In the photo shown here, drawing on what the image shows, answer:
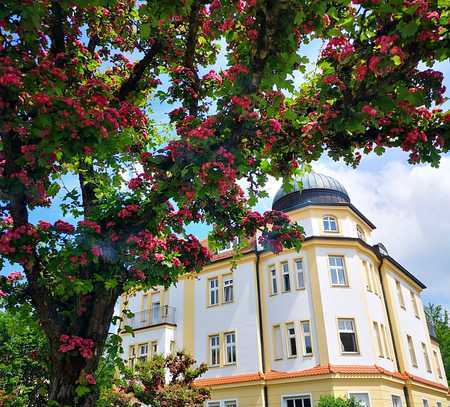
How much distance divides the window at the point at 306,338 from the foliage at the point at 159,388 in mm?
5754

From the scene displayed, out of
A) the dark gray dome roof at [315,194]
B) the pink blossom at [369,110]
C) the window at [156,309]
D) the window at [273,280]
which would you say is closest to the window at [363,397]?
the window at [273,280]

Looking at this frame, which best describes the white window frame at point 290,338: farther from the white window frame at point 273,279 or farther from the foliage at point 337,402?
the foliage at point 337,402

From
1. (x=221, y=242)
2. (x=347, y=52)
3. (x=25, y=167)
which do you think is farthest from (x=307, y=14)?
(x=221, y=242)

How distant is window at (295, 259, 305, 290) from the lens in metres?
22.9

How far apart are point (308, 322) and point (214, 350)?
602 centimetres

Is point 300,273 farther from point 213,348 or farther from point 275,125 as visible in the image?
point 275,125

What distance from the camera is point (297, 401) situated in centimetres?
2075

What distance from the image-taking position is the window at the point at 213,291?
25.9 m

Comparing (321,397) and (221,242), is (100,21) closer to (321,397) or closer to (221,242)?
(221,242)

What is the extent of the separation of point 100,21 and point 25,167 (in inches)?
163

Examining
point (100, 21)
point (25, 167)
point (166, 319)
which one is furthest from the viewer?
point (166, 319)

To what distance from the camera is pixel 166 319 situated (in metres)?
27.2

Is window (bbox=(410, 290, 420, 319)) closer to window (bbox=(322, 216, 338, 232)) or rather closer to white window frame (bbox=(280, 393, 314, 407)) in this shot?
window (bbox=(322, 216, 338, 232))

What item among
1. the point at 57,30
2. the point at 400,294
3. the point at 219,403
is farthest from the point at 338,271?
the point at 57,30
